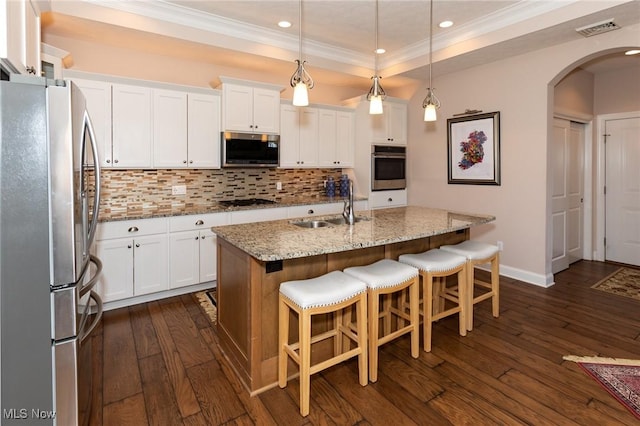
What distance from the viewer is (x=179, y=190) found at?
13.4 ft

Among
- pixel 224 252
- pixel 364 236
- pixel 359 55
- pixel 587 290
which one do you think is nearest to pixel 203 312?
pixel 224 252

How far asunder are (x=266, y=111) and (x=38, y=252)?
3.16 m

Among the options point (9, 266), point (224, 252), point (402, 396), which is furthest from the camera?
point (224, 252)

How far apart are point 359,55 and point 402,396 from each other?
13.6 feet

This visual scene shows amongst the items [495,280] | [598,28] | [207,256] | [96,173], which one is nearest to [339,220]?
[495,280]

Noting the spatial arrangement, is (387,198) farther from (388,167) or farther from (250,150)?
(250,150)

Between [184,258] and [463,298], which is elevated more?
[184,258]

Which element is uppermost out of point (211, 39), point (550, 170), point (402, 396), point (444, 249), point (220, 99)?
point (211, 39)

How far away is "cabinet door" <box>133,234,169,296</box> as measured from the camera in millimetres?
3350

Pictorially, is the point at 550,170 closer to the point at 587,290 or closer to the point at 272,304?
the point at 587,290

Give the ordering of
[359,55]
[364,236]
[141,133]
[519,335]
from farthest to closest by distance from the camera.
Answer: [359,55], [141,133], [519,335], [364,236]

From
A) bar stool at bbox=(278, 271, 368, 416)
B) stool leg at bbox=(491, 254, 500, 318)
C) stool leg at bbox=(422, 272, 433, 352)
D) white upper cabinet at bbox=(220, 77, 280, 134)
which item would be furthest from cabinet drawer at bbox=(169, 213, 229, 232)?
stool leg at bbox=(491, 254, 500, 318)

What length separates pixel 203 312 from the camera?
10.7ft

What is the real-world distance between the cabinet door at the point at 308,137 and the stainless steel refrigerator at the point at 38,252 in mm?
3267
